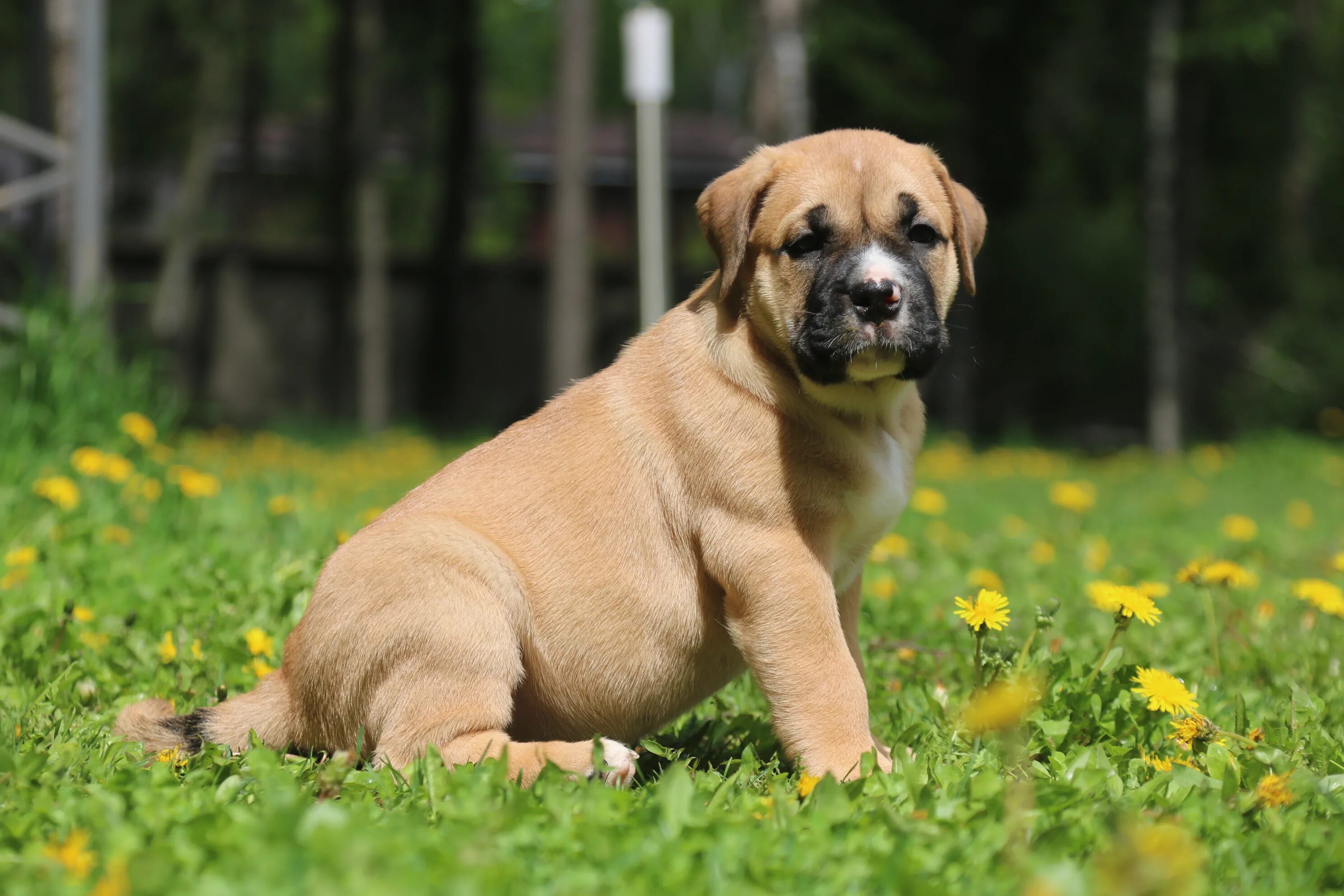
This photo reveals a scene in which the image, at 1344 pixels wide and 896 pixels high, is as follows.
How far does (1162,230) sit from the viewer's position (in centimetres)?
1495

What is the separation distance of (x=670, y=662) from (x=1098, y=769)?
1028mm

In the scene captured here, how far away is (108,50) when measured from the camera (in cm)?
1920

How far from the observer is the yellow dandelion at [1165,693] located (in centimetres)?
294

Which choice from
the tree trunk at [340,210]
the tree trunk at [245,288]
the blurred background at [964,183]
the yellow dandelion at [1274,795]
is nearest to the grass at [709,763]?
the yellow dandelion at [1274,795]

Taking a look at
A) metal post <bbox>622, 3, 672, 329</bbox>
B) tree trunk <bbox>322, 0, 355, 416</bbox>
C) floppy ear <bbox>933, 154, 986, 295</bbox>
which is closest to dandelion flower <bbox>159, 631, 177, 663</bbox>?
floppy ear <bbox>933, 154, 986, 295</bbox>

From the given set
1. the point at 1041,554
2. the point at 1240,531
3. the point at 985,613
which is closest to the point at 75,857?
the point at 985,613

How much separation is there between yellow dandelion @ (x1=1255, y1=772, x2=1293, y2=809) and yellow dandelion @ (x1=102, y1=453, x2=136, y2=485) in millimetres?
4565

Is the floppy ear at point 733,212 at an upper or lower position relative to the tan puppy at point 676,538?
upper

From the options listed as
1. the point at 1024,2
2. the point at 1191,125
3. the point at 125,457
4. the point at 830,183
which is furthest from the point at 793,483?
the point at 1024,2

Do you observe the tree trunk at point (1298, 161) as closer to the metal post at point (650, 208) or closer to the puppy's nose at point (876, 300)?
the metal post at point (650, 208)

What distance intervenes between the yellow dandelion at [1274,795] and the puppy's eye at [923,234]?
62.2 inches

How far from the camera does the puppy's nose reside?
119 inches

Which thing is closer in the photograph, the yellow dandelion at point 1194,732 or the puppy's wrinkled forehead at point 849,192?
the yellow dandelion at point 1194,732

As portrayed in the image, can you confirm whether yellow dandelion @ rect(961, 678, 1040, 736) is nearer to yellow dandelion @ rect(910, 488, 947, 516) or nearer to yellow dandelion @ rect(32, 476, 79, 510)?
yellow dandelion @ rect(910, 488, 947, 516)
